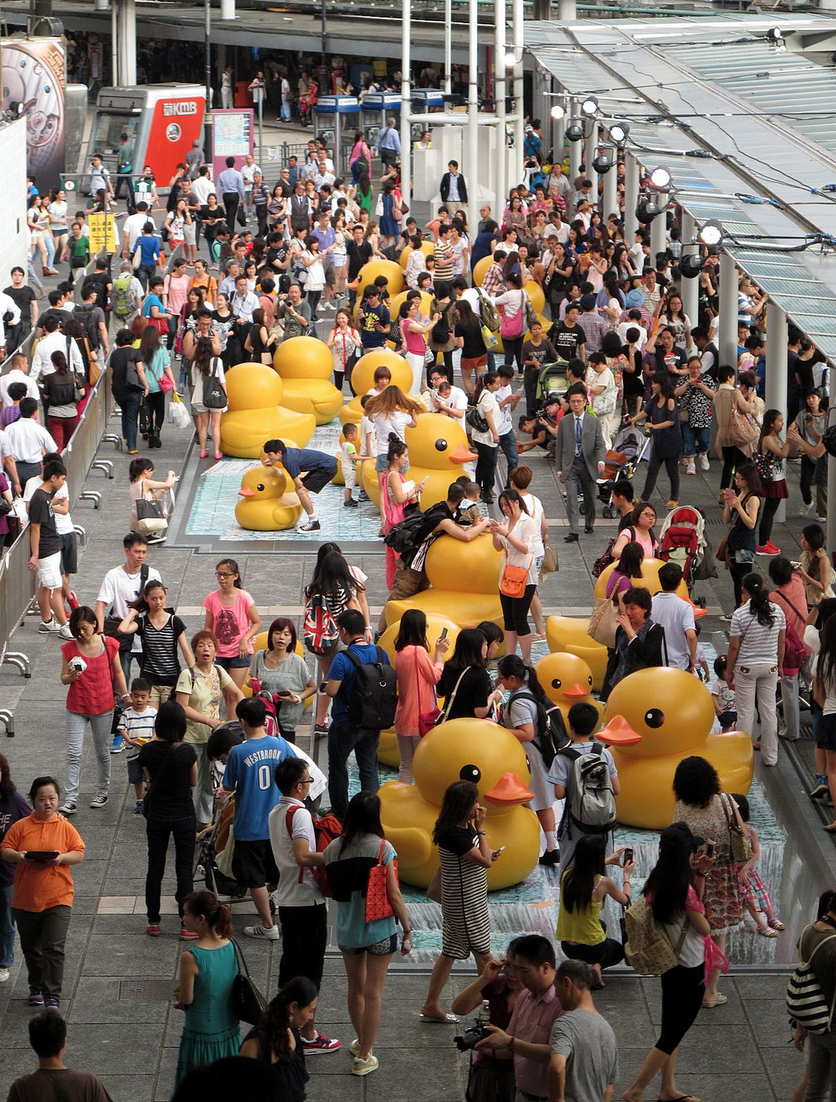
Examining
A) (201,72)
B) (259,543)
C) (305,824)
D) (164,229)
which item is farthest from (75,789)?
(201,72)

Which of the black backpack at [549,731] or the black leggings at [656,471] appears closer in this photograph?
the black backpack at [549,731]

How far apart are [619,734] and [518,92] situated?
78.8 feet

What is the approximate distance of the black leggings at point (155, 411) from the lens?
66.5ft

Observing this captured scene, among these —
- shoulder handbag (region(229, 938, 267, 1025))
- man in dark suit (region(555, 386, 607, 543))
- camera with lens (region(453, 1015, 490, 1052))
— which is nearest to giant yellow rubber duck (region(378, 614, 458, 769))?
shoulder handbag (region(229, 938, 267, 1025))

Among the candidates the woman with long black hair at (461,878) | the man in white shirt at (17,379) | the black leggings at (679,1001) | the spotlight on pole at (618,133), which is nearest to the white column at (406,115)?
the spotlight on pole at (618,133)

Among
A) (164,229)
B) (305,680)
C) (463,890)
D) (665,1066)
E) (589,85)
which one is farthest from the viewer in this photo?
(164,229)

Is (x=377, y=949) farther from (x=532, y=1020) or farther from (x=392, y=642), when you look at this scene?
(x=392, y=642)

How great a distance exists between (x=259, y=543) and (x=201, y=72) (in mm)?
50523

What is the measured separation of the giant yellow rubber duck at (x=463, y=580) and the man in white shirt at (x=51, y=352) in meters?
6.16

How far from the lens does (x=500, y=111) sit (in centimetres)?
3161

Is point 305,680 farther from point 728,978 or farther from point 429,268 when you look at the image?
point 429,268

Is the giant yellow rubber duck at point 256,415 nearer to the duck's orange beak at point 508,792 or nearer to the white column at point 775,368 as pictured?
the white column at point 775,368

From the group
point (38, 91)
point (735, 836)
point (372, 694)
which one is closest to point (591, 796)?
point (735, 836)

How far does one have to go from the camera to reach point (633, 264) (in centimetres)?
2512
